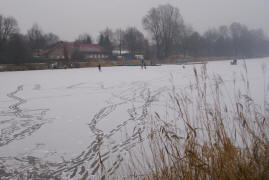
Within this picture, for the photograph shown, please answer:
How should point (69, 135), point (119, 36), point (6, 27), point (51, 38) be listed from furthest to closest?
point (51, 38) → point (119, 36) → point (6, 27) → point (69, 135)

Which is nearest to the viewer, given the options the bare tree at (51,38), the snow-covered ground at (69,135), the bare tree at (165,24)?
the snow-covered ground at (69,135)

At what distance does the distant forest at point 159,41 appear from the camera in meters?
31.9

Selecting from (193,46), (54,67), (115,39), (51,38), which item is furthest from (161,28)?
(51,38)

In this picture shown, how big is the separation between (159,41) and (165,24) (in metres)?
4.75

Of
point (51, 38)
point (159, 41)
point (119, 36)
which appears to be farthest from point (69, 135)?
point (51, 38)

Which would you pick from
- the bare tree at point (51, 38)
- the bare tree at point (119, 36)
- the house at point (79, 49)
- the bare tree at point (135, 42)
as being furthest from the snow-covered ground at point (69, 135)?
the bare tree at point (51, 38)

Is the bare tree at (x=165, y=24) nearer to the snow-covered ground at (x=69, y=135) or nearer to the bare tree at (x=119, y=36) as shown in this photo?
the bare tree at (x=119, y=36)

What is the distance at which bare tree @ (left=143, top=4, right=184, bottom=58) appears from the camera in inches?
1932

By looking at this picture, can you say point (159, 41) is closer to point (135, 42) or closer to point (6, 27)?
point (135, 42)

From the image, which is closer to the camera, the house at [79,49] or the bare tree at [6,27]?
the bare tree at [6,27]

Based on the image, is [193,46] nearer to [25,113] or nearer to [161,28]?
[161,28]

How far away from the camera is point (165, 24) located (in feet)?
163

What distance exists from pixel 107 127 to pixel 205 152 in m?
2.52

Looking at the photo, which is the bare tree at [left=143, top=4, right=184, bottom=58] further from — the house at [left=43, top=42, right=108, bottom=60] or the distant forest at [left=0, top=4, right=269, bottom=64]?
the house at [left=43, top=42, right=108, bottom=60]
